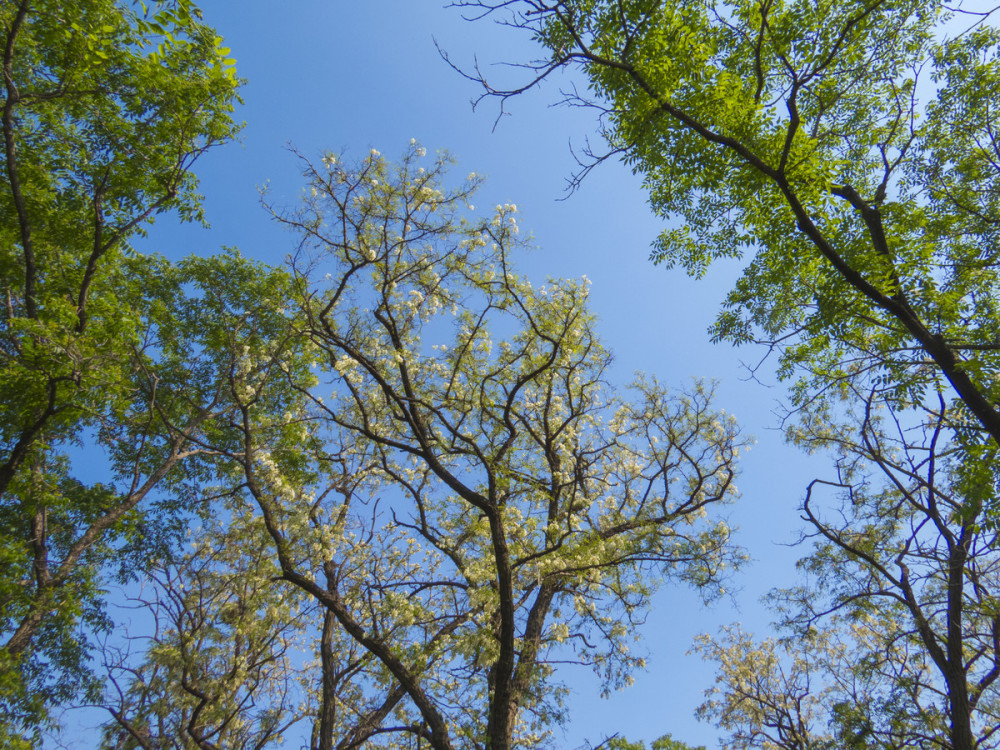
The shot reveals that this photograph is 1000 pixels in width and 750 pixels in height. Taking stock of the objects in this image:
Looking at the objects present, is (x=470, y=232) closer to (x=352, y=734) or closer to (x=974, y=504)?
(x=974, y=504)

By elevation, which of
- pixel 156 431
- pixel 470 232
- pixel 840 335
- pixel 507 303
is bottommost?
pixel 840 335

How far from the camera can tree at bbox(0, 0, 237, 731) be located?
25.3 ft

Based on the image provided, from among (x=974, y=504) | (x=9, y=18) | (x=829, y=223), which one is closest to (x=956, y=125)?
(x=829, y=223)

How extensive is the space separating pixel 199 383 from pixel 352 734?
307 inches

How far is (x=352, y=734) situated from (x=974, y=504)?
1058cm

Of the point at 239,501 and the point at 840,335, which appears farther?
the point at 239,501

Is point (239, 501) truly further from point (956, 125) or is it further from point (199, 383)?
point (956, 125)

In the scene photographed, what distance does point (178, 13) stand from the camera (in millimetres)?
7336

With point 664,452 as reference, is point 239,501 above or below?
below

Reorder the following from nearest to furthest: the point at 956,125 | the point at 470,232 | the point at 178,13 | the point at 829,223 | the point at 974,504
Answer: the point at 974,504 → the point at 829,223 → the point at 178,13 → the point at 956,125 → the point at 470,232

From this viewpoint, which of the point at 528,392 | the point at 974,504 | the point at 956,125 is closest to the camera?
the point at 974,504

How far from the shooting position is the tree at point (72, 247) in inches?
304

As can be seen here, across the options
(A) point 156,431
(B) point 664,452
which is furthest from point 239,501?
(B) point 664,452

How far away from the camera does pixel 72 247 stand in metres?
9.99
